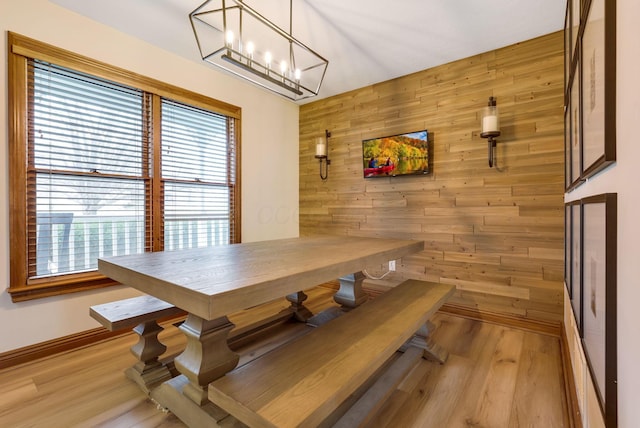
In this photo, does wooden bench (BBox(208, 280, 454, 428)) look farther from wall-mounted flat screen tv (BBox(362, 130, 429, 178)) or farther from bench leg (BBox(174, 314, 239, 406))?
wall-mounted flat screen tv (BBox(362, 130, 429, 178))

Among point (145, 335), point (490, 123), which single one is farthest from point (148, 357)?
point (490, 123)

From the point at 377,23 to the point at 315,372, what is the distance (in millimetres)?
2501

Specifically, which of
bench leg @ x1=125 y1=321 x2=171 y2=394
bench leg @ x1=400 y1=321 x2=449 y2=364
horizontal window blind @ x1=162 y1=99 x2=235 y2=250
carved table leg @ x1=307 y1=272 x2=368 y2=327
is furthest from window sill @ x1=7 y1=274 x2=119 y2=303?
bench leg @ x1=400 y1=321 x2=449 y2=364

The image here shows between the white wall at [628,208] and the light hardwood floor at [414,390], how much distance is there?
1109mm

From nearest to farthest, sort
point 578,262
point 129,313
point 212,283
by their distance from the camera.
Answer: point 212,283, point 578,262, point 129,313

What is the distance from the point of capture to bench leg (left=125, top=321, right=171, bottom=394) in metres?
1.80

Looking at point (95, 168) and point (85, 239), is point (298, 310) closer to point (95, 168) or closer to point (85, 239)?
point (85, 239)

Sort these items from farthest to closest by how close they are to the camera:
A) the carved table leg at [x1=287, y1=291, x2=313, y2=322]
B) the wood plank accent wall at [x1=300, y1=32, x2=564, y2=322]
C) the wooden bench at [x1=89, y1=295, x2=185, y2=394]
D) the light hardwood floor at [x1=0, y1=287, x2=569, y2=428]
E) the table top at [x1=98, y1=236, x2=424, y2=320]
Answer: the carved table leg at [x1=287, y1=291, x2=313, y2=322] → the wood plank accent wall at [x1=300, y1=32, x2=564, y2=322] → the wooden bench at [x1=89, y1=295, x2=185, y2=394] → the light hardwood floor at [x1=0, y1=287, x2=569, y2=428] → the table top at [x1=98, y1=236, x2=424, y2=320]

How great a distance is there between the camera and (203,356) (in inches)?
54.8

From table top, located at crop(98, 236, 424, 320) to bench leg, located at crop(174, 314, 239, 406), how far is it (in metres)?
0.29

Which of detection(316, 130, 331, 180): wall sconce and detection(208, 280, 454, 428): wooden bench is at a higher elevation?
detection(316, 130, 331, 180): wall sconce

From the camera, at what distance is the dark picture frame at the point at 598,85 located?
2.35 feet

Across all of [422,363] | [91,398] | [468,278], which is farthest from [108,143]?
[468,278]

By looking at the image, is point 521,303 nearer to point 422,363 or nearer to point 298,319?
point 422,363
